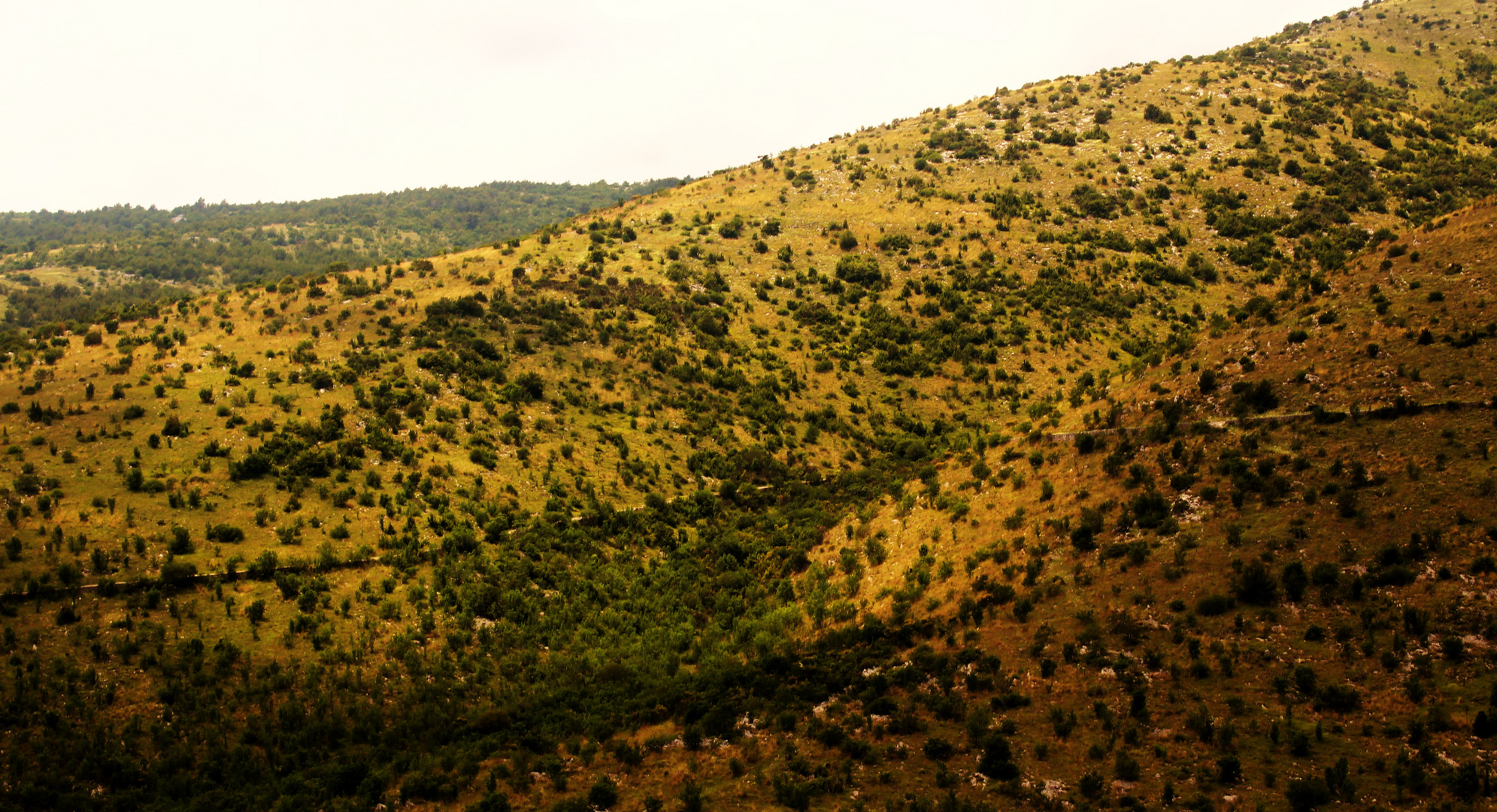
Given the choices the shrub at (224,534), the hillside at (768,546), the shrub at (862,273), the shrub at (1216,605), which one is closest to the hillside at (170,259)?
the hillside at (768,546)

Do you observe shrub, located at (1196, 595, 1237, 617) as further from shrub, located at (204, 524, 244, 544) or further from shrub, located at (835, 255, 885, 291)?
shrub, located at (835, 255, 885, 291)

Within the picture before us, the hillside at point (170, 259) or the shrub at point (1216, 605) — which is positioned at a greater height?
the hillside at point (170, 259)

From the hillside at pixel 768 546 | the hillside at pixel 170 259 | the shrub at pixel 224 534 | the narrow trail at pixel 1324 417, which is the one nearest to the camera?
the hillside at pixel 768 546

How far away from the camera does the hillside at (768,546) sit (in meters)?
21.9

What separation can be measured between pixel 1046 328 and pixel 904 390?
14.9 m

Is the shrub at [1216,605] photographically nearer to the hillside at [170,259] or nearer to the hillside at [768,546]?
the hillside at [768,546]

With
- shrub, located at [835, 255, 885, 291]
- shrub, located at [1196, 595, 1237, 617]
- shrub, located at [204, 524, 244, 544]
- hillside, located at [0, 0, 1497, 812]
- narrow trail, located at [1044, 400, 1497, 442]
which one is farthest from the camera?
shrub, located at [835, 255, 885, 291]

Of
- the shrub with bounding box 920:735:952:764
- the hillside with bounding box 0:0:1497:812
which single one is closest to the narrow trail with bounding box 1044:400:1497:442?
the hillside with bounding box 0:0:1497:812

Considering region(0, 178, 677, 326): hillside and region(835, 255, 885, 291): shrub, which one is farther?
region(0, 178, 677, 326): hillside

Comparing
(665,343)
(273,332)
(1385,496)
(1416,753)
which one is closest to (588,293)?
(665,343)

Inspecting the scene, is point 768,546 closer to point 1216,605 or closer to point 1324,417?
point 1216,605

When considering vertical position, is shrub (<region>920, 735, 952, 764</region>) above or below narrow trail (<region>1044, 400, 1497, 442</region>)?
below

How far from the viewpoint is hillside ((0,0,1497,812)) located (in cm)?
2188

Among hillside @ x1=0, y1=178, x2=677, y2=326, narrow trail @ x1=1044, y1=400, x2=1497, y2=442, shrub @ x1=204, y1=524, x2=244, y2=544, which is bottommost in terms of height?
shrub @ x1=204, y1=524, x2=244, y2=544
